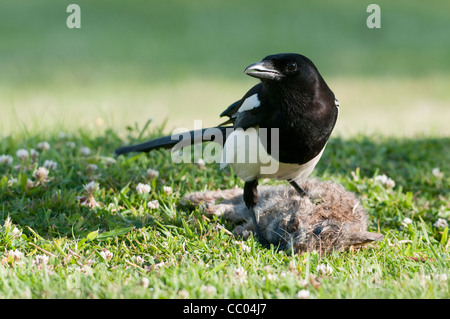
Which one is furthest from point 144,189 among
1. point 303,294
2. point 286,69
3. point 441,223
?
point 441,223

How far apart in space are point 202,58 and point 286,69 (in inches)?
329

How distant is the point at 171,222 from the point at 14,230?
943 millimetres

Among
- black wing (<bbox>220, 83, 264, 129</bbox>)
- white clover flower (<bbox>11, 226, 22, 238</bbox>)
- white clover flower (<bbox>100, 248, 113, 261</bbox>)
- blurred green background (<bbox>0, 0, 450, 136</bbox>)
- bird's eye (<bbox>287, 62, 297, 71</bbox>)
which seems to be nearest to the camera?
white clover flower (<bbox>100, 248, 113, 261</bbox>)

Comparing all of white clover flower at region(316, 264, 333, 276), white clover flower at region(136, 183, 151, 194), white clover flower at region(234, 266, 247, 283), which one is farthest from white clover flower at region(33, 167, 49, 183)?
white clover flower at region(316, 264, 333, 276)

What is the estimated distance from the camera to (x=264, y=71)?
11.7 ft

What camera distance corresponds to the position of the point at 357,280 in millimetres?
2961

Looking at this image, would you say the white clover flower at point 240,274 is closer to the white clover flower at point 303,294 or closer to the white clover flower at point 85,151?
the white clover flower at point 303,294

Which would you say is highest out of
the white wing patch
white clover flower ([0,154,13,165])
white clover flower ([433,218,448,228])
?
the white wing patch

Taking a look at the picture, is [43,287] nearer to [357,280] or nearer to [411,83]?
[357,280]

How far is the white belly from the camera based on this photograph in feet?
12.6

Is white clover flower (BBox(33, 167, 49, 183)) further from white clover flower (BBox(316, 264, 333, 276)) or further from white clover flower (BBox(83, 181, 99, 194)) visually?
white clover flower (BBox(316, 264, 333, 276))

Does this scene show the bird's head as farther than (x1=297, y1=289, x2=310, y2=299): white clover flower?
Yes

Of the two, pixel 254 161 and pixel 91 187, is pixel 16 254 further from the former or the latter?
pixel 254 161

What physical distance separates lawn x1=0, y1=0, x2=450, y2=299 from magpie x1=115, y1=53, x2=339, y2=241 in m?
0.47
